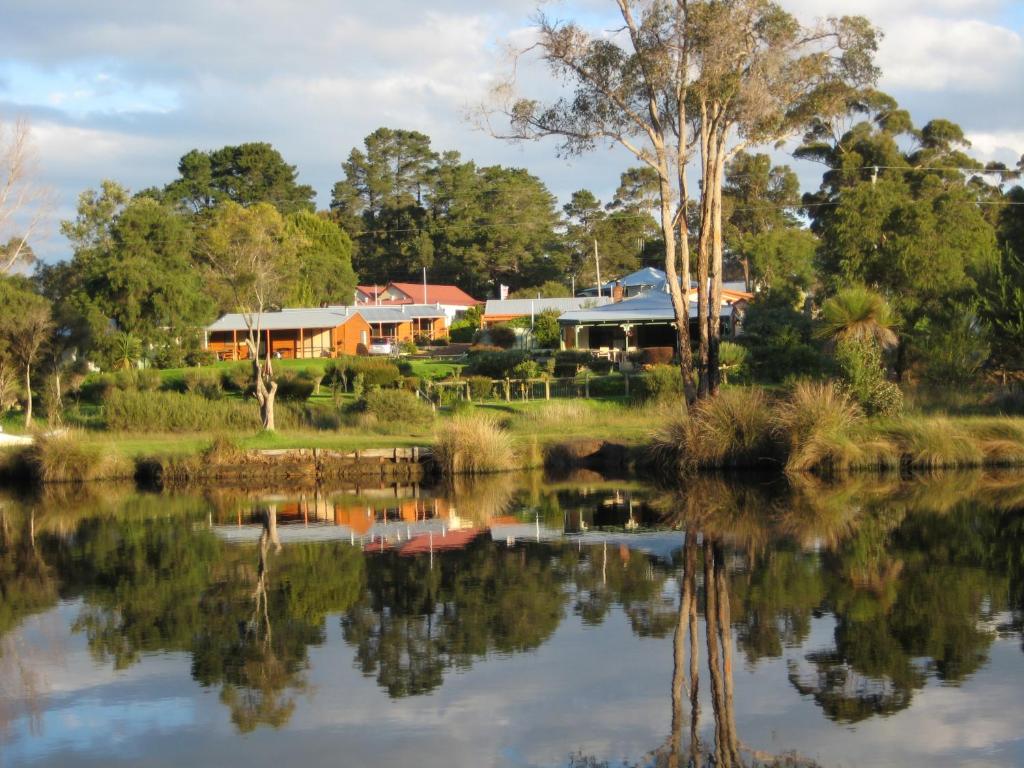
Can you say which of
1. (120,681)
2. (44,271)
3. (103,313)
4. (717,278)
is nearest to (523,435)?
(717,278)

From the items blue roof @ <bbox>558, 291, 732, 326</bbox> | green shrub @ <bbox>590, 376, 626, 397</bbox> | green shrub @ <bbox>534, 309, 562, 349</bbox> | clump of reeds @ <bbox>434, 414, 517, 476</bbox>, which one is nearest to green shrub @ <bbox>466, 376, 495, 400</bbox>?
green shrub @ <bbox>590, 376, 626, 397</bbox>

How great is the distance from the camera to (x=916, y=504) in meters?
19.6

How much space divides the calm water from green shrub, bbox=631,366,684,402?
1236cm

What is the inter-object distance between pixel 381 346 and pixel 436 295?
23013 mm

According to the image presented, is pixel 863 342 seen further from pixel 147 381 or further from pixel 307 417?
pixel 147 381

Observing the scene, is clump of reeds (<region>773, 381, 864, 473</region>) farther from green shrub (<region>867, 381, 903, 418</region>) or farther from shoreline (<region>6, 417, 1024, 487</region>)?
green shrub (<region>867, 381, 903, 418</region>)

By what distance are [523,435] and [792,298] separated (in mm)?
34821

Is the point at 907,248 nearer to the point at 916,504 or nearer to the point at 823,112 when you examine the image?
the point at 823,112

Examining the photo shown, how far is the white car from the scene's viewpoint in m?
62.8

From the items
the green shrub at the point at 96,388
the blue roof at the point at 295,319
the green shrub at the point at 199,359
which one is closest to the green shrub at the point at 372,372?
the green shrub at the point at 96,388

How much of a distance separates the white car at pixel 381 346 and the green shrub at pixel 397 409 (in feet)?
108

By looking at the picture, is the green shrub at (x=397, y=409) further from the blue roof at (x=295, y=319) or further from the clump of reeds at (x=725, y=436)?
the blue roof at (x=295, y=319)

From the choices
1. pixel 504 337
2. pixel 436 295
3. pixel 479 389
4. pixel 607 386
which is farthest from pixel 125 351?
pixel 436 295

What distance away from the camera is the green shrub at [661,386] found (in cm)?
3219
